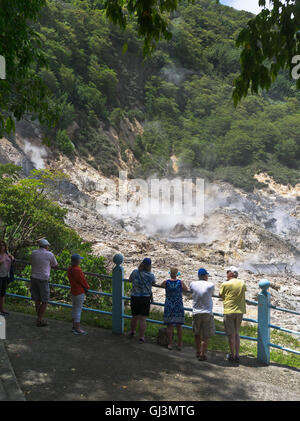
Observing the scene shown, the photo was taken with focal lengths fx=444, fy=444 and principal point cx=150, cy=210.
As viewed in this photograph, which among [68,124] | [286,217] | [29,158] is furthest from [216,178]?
[29,158]

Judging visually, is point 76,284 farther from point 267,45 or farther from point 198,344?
point 267,45

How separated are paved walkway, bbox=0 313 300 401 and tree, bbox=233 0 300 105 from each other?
314cm

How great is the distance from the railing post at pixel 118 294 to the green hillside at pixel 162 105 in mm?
29735

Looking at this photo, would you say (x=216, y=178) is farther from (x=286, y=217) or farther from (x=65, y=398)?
(x=65, y=398)

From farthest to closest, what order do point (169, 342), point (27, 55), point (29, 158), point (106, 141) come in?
point (106, 141) < point (29, 158) < point (27, 55) < point (169, 342)

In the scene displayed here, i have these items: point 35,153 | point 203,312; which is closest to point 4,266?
point 203,312

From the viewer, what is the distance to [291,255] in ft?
90.5

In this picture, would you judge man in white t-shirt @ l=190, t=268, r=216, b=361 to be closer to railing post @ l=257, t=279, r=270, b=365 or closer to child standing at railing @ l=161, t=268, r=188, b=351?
child standing at railing @ l=161, t=268, r=188, b=351

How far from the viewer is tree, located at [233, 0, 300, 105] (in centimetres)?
396

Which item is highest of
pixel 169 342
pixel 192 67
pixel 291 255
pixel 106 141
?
pixel 192 67

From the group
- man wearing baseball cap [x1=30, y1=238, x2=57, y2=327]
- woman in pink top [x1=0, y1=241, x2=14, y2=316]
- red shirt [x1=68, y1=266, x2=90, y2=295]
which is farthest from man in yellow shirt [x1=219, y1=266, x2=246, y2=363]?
woman in pink top [x1=0, y1=241, x2=14, y2=316]

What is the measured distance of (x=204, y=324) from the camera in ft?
19.6
